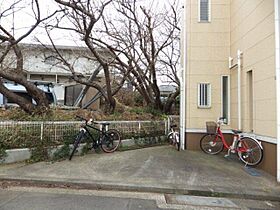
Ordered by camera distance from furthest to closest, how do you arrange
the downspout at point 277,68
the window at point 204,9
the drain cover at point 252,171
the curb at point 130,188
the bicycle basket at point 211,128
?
1. the window at point 204,9
2. the bicycle basket at point 211,128
3. the drain cover at point 252,171
4. the downspout at point 277,68
5. the curb at point 130,188

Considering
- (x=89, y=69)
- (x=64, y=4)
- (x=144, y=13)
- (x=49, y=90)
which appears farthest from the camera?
(x=89, y=69)

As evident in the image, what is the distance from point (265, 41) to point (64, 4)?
5.89 metres

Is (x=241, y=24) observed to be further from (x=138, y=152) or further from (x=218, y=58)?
(x=138, y=152)

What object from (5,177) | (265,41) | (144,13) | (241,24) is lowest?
(5,177)

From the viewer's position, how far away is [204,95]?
917 cm

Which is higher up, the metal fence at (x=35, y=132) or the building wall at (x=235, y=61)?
the building wall at (x=235, y=61)

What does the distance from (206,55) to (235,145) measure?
350 cm

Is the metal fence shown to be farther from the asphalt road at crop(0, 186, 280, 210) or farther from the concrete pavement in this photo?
the asphalt road at crop(0, 186, 280, 210)

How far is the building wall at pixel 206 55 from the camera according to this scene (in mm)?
9078

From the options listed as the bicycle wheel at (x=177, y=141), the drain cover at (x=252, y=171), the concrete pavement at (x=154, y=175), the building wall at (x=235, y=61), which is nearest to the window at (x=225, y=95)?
the building wall at (x=235, y=61)

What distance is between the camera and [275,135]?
19.2 ft

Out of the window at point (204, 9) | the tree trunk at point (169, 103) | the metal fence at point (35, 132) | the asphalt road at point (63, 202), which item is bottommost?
the asphalt road at point (63, 202)

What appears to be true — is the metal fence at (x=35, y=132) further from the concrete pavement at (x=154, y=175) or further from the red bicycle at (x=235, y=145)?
the red bicycle at (x=235, y=145)

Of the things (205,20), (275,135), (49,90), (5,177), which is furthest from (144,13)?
(5,177)
